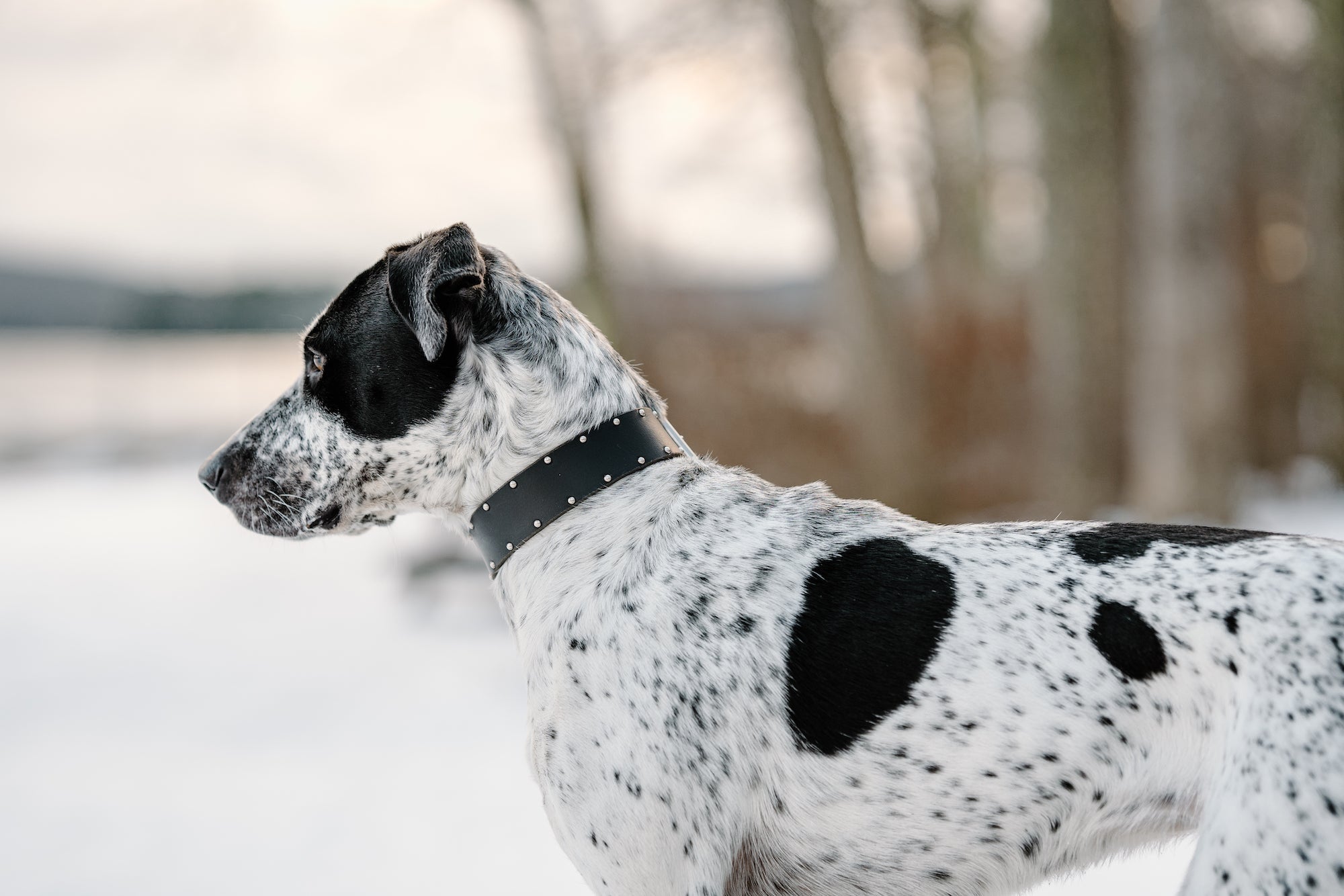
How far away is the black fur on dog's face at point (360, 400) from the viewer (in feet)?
7.67

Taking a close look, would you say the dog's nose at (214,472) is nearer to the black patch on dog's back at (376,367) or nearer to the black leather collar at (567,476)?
the black patch on dog's back at (376,367)

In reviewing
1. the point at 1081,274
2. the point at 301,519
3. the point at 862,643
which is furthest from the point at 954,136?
the point at 862,643

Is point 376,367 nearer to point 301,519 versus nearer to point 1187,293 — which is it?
point 301,519

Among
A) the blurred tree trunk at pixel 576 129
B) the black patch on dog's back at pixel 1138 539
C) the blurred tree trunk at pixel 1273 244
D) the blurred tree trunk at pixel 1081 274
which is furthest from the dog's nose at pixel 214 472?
the blurred tree trunk at pixel 1273 244

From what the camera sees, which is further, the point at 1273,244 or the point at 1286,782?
the point at 1273,244

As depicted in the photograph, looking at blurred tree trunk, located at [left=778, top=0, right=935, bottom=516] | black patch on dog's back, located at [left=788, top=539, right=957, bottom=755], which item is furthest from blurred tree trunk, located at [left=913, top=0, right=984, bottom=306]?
black patch on dog's back, located at [left=788, top=539, right=957, bottom=755]

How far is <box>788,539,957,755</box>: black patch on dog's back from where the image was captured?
2.00 meters

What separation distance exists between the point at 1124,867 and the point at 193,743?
14.4 feet

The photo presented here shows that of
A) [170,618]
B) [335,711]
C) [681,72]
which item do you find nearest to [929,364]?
[681,72]

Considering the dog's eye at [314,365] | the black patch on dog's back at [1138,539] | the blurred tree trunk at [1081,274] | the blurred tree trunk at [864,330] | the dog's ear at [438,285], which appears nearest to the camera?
the black patch on dog's back at [1138,539]

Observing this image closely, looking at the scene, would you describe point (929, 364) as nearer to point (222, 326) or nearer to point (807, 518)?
point (807, 518)

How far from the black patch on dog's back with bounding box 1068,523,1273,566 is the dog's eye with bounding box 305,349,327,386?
1711 mm

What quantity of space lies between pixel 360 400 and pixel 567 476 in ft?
1.75

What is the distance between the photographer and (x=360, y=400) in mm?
2443
